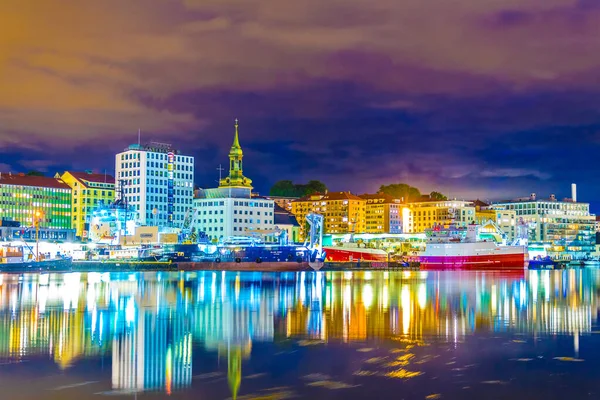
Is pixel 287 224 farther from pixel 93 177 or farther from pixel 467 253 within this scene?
pixel 467 253

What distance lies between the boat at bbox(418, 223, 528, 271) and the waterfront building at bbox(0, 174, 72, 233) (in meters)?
69.8

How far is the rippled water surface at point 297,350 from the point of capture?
18.0 m

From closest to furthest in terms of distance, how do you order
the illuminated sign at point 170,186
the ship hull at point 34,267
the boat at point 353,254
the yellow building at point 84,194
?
the ship hull at point 34,267, the boat at point 353,254, the yellow building at point 84,194, the illuminated sign at point 170,186

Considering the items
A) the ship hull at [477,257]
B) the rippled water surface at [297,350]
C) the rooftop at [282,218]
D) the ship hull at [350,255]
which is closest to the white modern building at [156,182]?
the rooftop at [282,218]

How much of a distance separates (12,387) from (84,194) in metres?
144

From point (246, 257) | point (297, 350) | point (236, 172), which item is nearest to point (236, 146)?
point (236, 172)

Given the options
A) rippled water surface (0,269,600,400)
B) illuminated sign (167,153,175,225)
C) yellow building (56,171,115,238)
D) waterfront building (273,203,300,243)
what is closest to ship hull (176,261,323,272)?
yellow building (56,171,115,238)

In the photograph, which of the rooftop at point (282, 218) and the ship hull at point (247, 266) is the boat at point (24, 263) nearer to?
the ship hull at point (247, 266)

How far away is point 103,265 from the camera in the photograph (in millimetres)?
109938

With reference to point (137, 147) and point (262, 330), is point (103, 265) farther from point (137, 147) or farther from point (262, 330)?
point (262, 330)

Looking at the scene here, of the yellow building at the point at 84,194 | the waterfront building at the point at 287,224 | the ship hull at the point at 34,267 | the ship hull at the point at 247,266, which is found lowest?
the ship hull at the point at 247,266

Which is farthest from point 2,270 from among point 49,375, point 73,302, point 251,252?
point 49,375

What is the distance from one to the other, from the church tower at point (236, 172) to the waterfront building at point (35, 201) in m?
32.6

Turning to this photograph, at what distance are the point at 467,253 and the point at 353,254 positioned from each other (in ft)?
77.8
